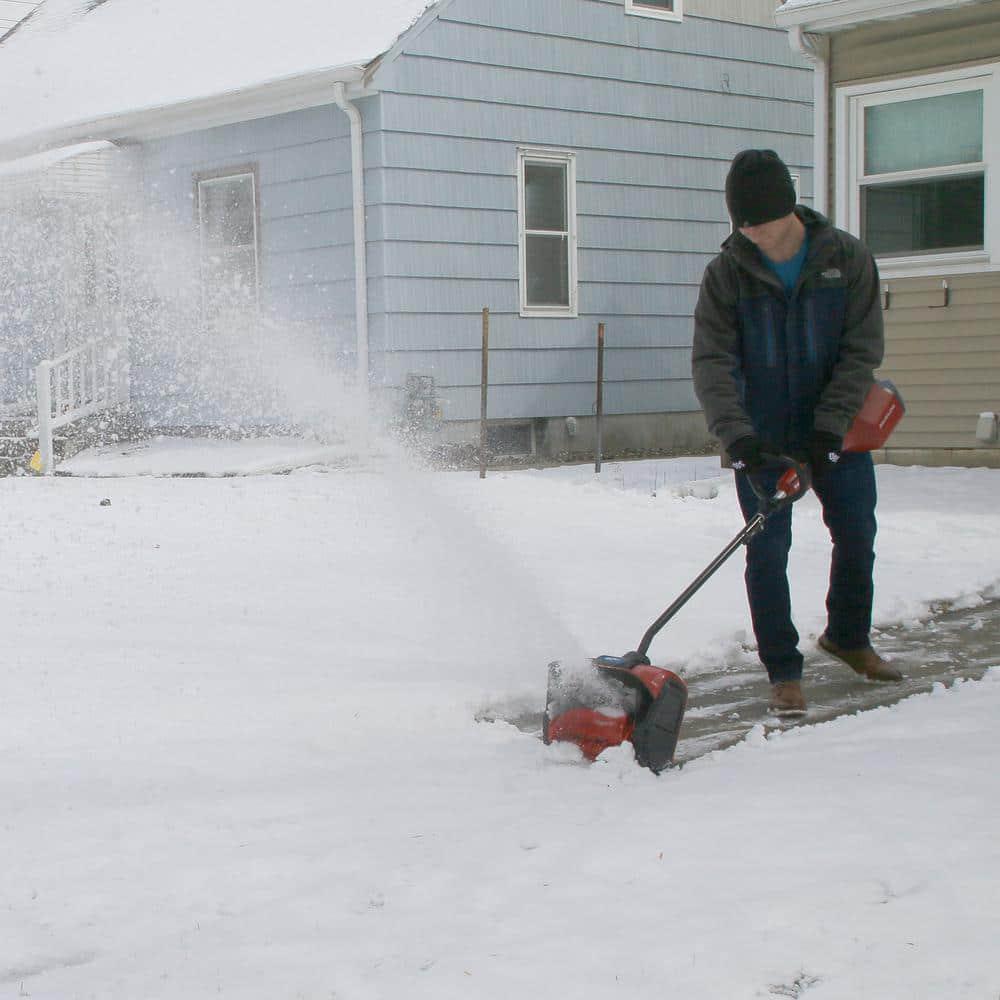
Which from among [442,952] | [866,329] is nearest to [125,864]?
[442,952]

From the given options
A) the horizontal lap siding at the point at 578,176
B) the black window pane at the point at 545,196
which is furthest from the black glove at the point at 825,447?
the black window pane at the point at 545,196

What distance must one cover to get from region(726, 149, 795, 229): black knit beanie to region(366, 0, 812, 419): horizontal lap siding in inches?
328

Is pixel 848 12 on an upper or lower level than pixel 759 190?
upper

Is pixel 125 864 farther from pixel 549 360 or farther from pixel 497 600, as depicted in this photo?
pixel 549 360

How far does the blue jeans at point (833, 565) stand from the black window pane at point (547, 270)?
9.23m

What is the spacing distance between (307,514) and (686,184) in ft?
23.7

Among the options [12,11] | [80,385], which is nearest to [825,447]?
[80,385]

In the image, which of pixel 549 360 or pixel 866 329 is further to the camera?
pixel 549 360

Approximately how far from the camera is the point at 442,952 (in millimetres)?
2748

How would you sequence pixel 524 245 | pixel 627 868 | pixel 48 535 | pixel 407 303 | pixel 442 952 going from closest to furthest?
pixel 442 952
pixel 627 868
pixel 48 535
pixel 407 303
pixel 524 245

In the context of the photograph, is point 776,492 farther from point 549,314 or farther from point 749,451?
point 549,314

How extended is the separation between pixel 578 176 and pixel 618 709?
35.4 ft

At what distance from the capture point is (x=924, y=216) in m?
11.2

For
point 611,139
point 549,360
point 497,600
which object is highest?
point 611,139
